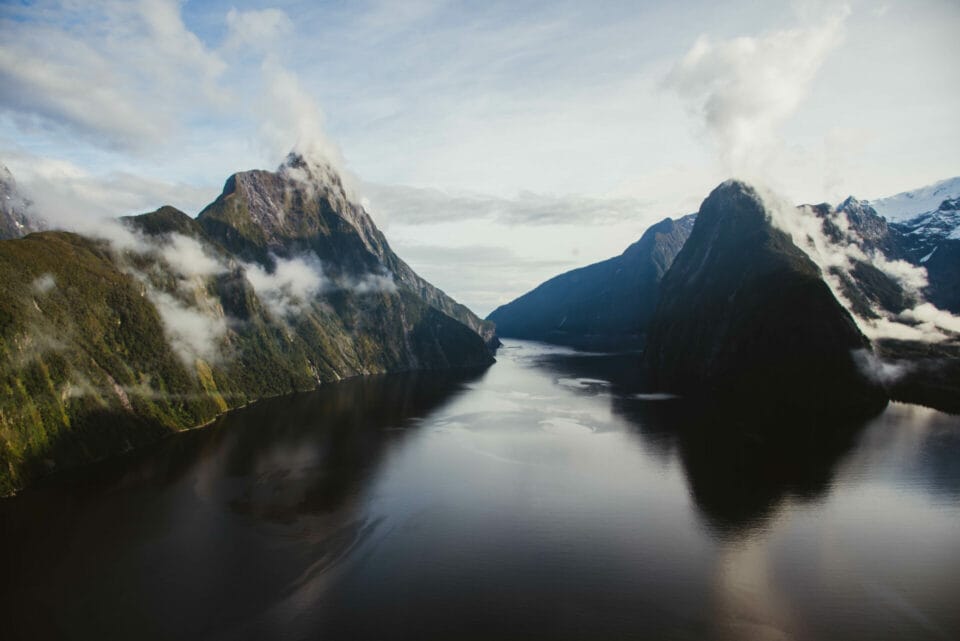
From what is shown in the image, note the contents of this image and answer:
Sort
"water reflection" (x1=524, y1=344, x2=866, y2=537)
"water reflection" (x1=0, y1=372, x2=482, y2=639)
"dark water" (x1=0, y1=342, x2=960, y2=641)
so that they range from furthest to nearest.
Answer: "water reflection" (x1=524, y1=344, x2=866, y2=537) < "water reflection" (x1=0, y1=372, x2=482, y2=639) < "dark water" (x1=0, y1=342, x2=960, y2=641)

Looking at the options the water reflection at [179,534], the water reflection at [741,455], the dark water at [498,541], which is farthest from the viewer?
the water reflection at [741,455]

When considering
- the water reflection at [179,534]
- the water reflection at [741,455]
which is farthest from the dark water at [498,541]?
the water reflection at [741,455]

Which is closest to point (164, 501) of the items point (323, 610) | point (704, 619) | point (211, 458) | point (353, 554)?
point (211, 458)

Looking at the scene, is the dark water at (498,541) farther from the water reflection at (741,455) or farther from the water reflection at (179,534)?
the water reflection at (741,455)

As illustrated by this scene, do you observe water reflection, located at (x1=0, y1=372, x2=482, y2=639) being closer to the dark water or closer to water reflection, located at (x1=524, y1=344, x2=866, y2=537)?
the dark water

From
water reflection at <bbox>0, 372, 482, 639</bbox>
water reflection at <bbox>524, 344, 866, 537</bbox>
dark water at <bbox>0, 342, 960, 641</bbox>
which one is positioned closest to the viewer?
dark water at <bbox>0, 342, 960, 641</bbox>

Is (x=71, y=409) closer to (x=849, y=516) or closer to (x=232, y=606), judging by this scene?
(x=232, y=606)

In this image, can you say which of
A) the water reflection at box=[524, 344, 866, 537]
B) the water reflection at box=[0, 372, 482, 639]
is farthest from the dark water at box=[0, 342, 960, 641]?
the water reflection at box=[524, 344, 866, 537]

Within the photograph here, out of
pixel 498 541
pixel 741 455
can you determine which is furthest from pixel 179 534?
pixel 741 455

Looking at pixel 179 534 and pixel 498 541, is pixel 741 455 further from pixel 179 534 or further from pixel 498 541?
pixel 179 534
